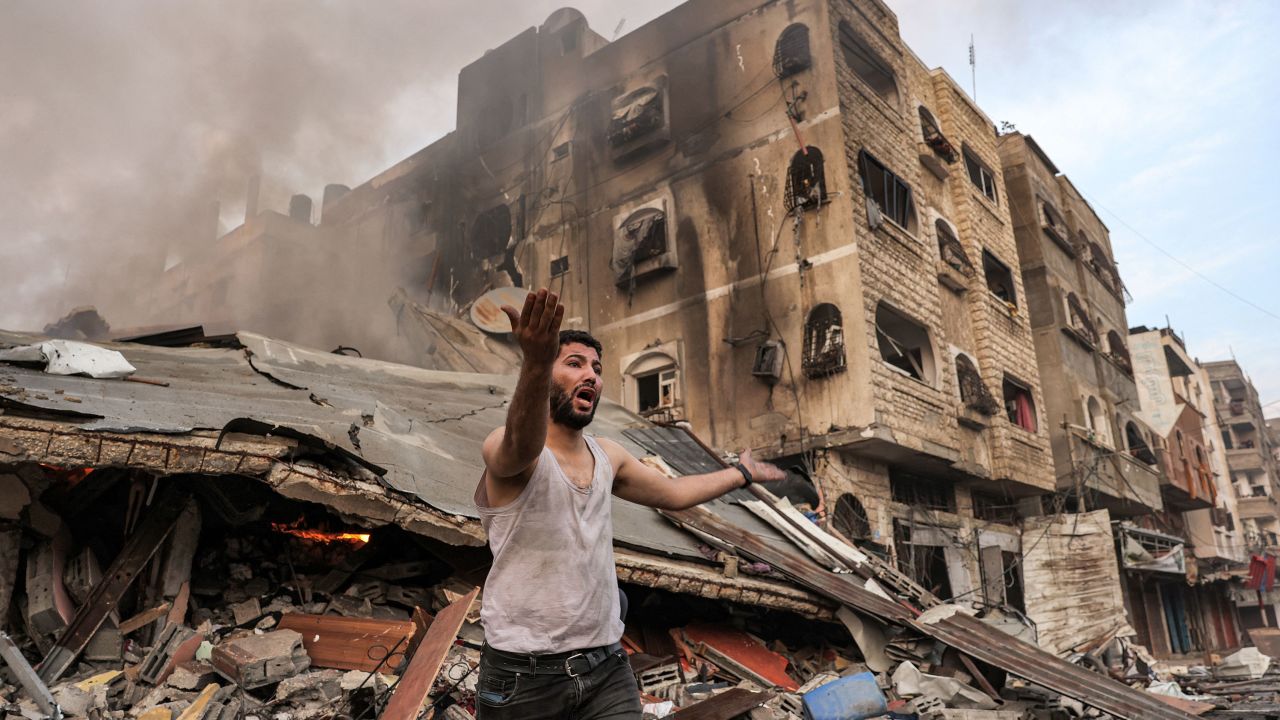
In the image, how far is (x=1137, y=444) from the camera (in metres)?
22.7

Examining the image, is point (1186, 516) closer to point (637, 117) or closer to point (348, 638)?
point (637, 117)

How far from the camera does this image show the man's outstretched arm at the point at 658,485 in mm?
2607

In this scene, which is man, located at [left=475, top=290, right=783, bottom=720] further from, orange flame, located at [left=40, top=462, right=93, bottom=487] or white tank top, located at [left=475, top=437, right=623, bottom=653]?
orange flame, located at [left=40, top=462, right=93, bottom=487]

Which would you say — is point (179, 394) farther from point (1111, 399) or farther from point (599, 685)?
point (1111, 399)

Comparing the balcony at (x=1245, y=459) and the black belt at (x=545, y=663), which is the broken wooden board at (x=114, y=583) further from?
the balcony at (x=1245, y=459)

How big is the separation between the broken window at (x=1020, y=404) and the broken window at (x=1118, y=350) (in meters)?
7.61

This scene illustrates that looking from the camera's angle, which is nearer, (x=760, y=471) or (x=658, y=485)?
(x=658, y=485)

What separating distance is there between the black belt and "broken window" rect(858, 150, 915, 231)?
1273cm

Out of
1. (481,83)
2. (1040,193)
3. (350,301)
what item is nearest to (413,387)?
(350,301)

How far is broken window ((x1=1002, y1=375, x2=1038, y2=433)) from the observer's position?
A: 57.4 ft

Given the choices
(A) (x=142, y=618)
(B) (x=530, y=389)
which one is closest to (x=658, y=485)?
(B) (x=530, y=389)

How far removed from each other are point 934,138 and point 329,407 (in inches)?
594

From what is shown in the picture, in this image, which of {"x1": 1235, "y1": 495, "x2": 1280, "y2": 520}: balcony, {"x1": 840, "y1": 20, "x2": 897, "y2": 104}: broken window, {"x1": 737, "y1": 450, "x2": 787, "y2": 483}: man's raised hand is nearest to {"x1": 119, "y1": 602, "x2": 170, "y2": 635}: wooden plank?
{"x1": 737, "y1": 450, "x2": 787, "y2": 483}: man's raised hand

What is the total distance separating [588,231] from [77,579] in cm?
1343
